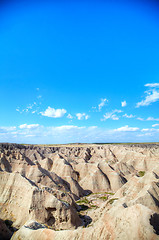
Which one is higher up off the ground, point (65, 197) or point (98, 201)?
point (65, 197)

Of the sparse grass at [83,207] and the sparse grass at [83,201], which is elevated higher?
the sparse grass at [83,207]

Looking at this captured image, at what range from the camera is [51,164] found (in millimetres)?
61156

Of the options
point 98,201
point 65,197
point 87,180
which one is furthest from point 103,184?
point 65,197

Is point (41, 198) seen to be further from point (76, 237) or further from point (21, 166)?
point (21, 166)

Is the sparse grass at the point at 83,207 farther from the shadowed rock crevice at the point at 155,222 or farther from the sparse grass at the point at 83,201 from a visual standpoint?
the shadowed rock crevice at the point at 155,222

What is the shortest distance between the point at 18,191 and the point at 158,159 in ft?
174

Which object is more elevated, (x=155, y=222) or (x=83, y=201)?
(x=155, y=222)

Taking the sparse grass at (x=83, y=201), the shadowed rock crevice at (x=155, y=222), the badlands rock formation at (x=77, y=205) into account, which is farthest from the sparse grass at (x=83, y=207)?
the shadowed rock crevice at (x=155, y=222)

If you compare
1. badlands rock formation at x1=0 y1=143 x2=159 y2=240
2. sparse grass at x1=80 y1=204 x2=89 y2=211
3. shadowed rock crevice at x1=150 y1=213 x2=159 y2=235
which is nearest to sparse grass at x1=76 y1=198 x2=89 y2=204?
badlands rock formation at x1=0 y1=143 x2=159 y2=240

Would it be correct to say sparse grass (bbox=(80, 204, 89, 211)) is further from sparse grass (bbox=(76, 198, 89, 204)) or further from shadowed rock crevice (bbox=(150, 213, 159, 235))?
shadowed rock crevice (bbox=(150, 213, 159, 235))

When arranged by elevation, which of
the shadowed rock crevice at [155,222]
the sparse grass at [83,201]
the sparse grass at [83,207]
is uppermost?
the shadowed rock crevice at [155,222]

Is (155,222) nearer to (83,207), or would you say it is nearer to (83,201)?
(83,207)

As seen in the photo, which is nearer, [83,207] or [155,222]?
[155,222]

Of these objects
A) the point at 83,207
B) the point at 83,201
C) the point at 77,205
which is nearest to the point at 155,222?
the point at 77,205
